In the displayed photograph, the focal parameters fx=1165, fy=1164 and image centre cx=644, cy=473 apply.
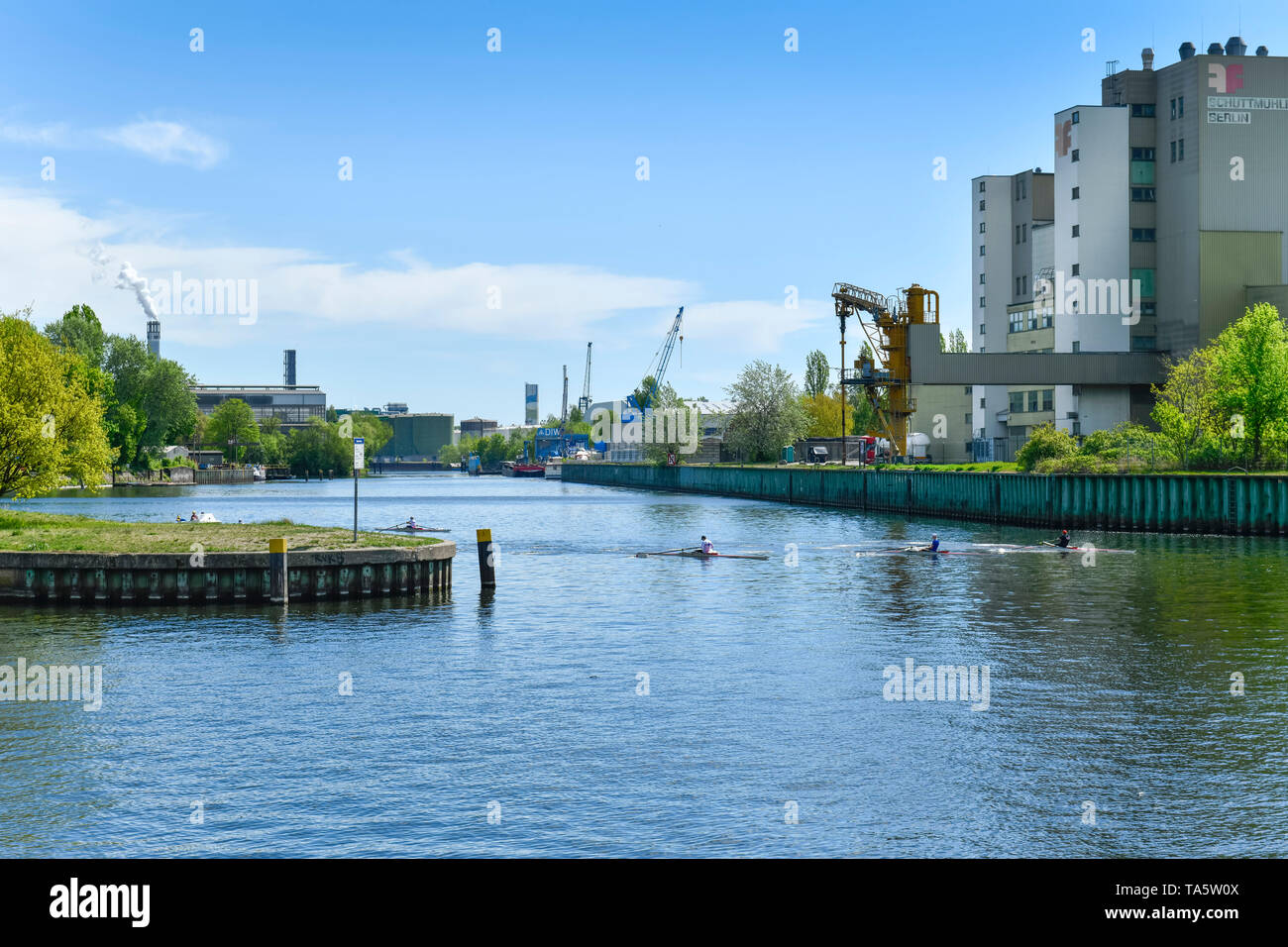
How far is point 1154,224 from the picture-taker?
11738 centimetres

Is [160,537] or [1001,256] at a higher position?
[1001,256]

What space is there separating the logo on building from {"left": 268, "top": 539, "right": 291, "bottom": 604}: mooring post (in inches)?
3930

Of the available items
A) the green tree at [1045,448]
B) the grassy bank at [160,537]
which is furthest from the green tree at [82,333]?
the green tree at [1045,448]

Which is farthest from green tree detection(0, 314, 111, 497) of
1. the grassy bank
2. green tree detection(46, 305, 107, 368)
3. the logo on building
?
green tree detection(46, 305, 107, 368)

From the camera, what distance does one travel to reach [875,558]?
231 ft

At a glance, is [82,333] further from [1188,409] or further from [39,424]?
[1188,409]

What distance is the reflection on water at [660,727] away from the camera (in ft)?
65.1

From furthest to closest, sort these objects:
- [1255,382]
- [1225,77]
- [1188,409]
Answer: [1225,77], [1188,409], [1255,382]

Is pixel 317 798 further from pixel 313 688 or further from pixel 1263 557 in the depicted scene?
pixel 1263 557

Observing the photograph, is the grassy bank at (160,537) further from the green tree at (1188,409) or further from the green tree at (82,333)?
the green tree at (82,333)

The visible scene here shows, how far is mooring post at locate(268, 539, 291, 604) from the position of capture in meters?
46.5

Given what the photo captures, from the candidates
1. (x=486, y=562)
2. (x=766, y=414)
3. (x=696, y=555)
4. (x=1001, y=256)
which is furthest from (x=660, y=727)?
(x=766, y=414)

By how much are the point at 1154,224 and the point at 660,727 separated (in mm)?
108141
